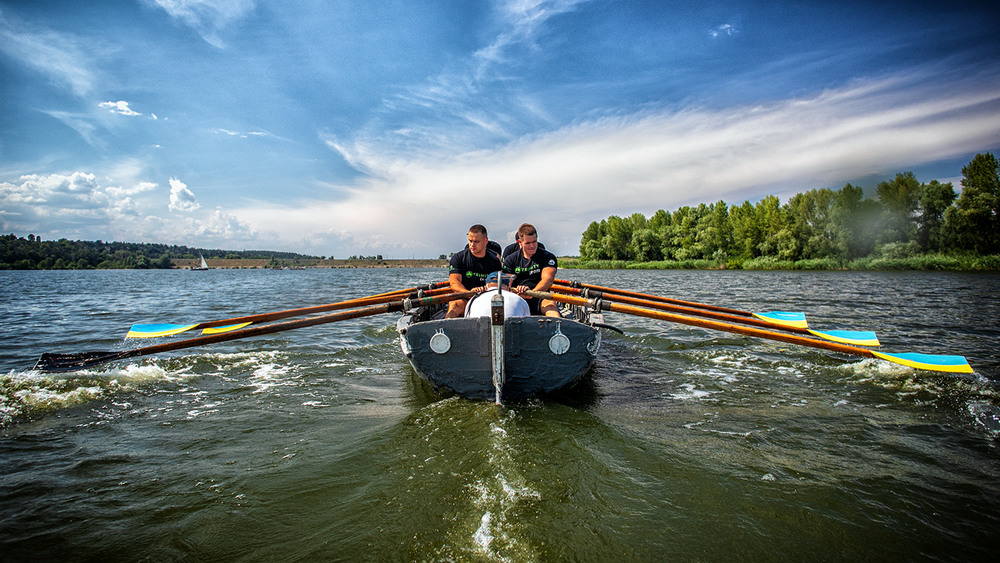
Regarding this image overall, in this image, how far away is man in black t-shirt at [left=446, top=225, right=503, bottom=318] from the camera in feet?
22.5

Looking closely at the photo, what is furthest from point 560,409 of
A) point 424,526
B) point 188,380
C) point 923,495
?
point 188,380

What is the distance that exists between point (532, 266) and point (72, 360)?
6.57m

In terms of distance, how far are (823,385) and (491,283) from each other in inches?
222

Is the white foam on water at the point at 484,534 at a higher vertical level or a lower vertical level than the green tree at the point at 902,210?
lower

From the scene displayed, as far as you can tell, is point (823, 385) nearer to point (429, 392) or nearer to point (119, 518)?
point (429, 392)

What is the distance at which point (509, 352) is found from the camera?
4.72 metres

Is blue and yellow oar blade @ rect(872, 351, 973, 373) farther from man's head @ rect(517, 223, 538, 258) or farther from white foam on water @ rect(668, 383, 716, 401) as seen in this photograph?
man's head @ rect(517, 223, 538, 258)

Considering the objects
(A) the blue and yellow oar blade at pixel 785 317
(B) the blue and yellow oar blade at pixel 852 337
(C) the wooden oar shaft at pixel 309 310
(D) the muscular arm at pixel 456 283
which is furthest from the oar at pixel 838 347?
(C) the wooden oar shaft at pixel 309 310

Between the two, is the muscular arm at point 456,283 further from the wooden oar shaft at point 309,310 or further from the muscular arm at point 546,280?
the muscular arm at point 546,280

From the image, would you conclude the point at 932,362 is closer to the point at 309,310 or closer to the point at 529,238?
the point at 529,238

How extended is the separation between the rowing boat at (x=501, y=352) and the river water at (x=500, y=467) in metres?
0.38

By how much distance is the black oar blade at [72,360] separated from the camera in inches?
189

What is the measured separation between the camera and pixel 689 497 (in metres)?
3.28

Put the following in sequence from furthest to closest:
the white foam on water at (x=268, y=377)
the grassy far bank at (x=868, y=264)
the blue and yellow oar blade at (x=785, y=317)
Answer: the grassy far bank at (x=868, y=264) < the blue and yellow oar blade at (x=785, y=317) < the white foam on water at (x=268, y=377)
